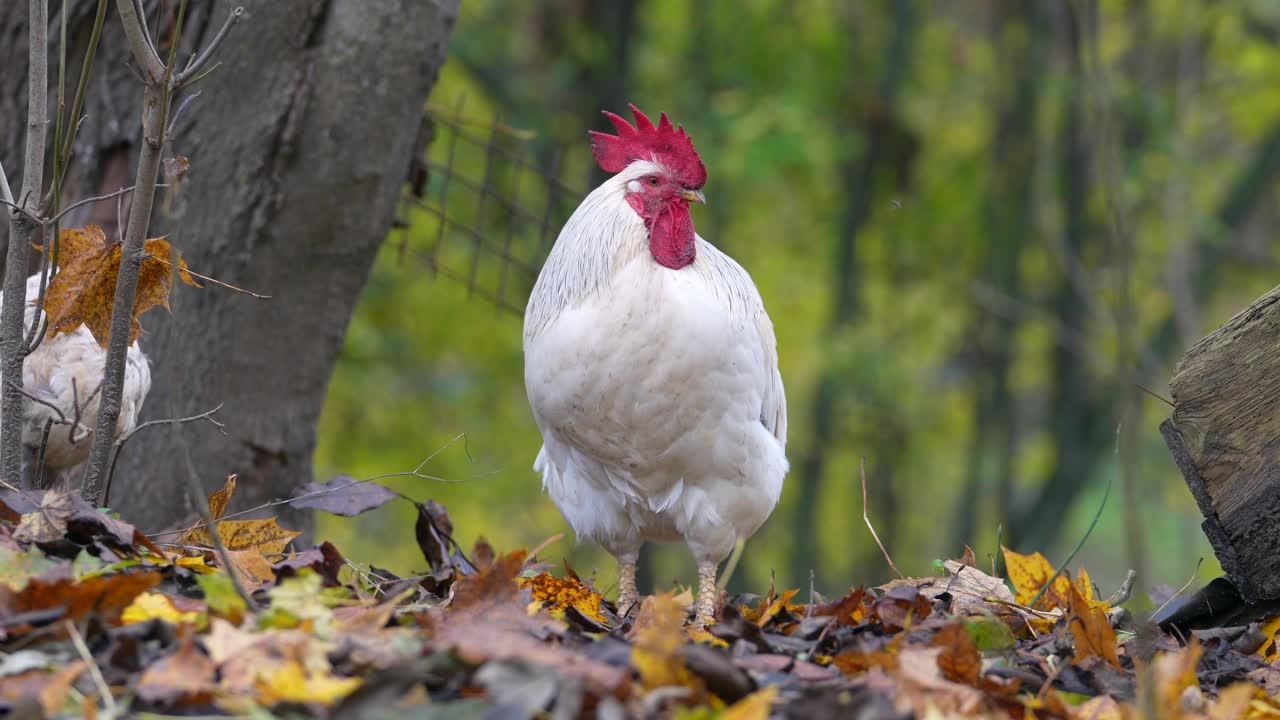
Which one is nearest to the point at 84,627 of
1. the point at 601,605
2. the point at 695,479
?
the point at 601,605

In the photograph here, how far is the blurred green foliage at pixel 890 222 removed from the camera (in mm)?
13312

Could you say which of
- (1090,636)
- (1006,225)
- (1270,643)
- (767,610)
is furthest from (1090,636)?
(1006,225)

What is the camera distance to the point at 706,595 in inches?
162

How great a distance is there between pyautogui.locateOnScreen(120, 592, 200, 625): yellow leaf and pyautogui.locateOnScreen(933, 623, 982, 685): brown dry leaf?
1572 millimetres

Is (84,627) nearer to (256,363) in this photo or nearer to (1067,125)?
(256,363)

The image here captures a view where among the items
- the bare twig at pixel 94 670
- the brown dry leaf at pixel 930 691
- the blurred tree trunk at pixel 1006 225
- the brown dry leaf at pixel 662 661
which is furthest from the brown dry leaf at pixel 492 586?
the blurred tree trunk at pixel 1006 225

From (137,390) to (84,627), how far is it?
2.11m

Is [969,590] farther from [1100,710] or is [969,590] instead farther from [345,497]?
[345,497]

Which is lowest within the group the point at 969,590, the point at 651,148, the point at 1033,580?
the point at 1033,580

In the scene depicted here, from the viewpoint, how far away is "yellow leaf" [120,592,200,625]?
2506 millimetres

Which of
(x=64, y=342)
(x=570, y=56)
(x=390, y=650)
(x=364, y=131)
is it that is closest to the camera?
(x=390, y=650)

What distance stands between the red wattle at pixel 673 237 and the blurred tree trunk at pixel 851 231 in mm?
10539

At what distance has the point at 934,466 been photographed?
21766 mm

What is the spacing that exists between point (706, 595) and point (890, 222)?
512 inches
